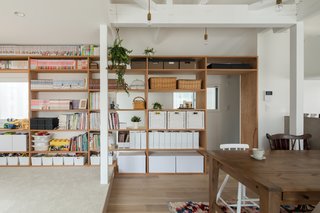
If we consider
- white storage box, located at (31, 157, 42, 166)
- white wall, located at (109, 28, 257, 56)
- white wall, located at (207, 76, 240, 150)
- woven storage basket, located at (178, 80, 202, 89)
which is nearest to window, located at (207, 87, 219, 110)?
white wall, located at (207, 76, 240, 150)

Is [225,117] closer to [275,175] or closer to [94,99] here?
[94,99]

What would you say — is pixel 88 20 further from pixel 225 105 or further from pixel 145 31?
pixel 225 105

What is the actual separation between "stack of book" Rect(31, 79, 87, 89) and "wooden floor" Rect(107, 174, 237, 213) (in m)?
1.77

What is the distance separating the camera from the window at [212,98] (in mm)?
4941

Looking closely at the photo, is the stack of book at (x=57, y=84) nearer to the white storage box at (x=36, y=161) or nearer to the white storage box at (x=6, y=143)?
the white storage box at (x=6, y=143)

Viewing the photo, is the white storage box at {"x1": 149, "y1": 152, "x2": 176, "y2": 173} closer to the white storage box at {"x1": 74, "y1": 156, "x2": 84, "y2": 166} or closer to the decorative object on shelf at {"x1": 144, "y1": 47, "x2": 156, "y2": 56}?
the white storage box at {"x1": 74, "y1": 156, "x2": 84, "y2": 166}

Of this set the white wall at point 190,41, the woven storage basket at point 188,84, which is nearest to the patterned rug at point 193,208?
the woven storage basket at point 188,84

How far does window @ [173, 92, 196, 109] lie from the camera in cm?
429

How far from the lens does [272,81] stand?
4035 mm

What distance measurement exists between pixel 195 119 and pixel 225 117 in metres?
1.45

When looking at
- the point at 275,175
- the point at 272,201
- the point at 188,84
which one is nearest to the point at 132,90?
the point at 188,84

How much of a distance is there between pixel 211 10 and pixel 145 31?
1269mm

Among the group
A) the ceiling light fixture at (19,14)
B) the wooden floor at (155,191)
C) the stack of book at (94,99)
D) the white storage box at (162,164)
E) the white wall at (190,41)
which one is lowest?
the wooden floor at (155,191)

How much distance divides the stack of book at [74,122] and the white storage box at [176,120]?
5.04 ft
